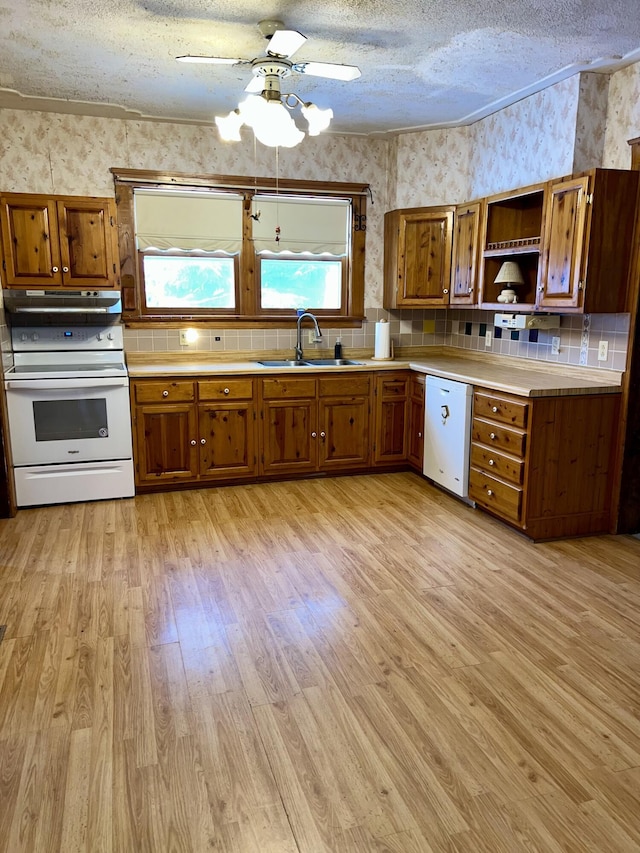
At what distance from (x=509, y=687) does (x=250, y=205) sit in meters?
4.03

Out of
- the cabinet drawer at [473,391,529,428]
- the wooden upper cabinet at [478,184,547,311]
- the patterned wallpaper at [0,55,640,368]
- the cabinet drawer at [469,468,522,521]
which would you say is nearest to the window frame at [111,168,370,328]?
the patterned wallpaper at [0,55,640,368]

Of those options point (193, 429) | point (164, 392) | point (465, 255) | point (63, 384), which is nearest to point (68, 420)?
point (63, 384)

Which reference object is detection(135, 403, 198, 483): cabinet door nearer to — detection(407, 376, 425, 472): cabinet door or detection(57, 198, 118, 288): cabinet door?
detection(57, 198, 118, 288): cabinet door

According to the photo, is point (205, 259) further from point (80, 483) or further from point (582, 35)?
point (582, 35)

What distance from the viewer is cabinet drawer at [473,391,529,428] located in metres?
3.60

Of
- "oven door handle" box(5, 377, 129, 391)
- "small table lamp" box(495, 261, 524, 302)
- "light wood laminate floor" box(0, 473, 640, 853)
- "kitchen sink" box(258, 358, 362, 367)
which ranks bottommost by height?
"light wood laminate floor" box(0, 473, 640, 853)

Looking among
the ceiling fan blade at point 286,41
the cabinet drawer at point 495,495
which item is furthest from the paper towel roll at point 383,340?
the ceiling fan blade at point 286,41

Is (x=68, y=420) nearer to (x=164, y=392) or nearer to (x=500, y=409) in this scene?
(x=164, y=392)

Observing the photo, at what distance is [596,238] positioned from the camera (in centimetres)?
344

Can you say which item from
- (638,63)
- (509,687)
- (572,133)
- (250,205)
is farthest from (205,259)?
(509,687)

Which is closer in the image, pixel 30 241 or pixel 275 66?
pixel 275 66

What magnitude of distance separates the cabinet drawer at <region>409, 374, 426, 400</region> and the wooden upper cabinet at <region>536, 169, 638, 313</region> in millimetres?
1378

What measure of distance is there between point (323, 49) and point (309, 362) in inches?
93.9

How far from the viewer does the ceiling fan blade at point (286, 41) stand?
2543mm
